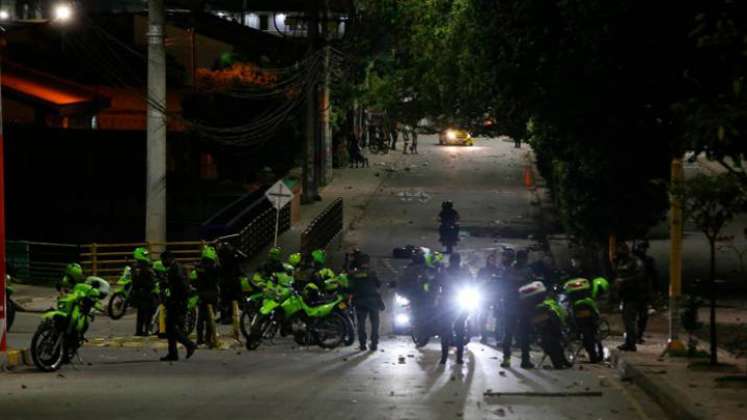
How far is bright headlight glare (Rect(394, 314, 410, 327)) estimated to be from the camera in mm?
24144

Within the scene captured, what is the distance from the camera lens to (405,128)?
2931 inches

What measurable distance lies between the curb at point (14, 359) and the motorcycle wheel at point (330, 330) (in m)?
4.70

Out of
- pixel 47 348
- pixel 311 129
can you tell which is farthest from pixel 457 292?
pixel 311 129

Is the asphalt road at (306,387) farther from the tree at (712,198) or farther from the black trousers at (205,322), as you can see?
the tree at (712,198)

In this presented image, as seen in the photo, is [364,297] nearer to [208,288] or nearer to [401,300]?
[208,288]

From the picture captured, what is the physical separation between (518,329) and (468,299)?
166 cm

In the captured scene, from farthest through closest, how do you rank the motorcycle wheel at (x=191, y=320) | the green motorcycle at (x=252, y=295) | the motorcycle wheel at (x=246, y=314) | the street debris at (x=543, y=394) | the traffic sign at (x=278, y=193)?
the traffic sign at (x=278, y=193)
the motorcycle wheel at (x=191, y=320)
the motorcycle wheel at (x=246, y=314)
the green motorcycle at (x=252, y=295)
the street debris at (x=543, y=394)

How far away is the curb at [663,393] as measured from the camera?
1377 centimetres

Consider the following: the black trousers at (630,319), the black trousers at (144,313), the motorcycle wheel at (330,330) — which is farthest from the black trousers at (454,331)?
the black trousers at (144,313)

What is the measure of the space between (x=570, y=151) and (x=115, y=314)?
1015cm

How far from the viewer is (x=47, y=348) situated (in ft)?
58.1

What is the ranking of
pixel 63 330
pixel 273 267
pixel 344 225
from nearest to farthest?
1. pixel 63 330
2. pixel 273 267
3. pixel 344 225

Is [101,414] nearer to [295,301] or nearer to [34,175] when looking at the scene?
[295,301]

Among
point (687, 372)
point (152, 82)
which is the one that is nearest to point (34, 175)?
point (152, 82)
